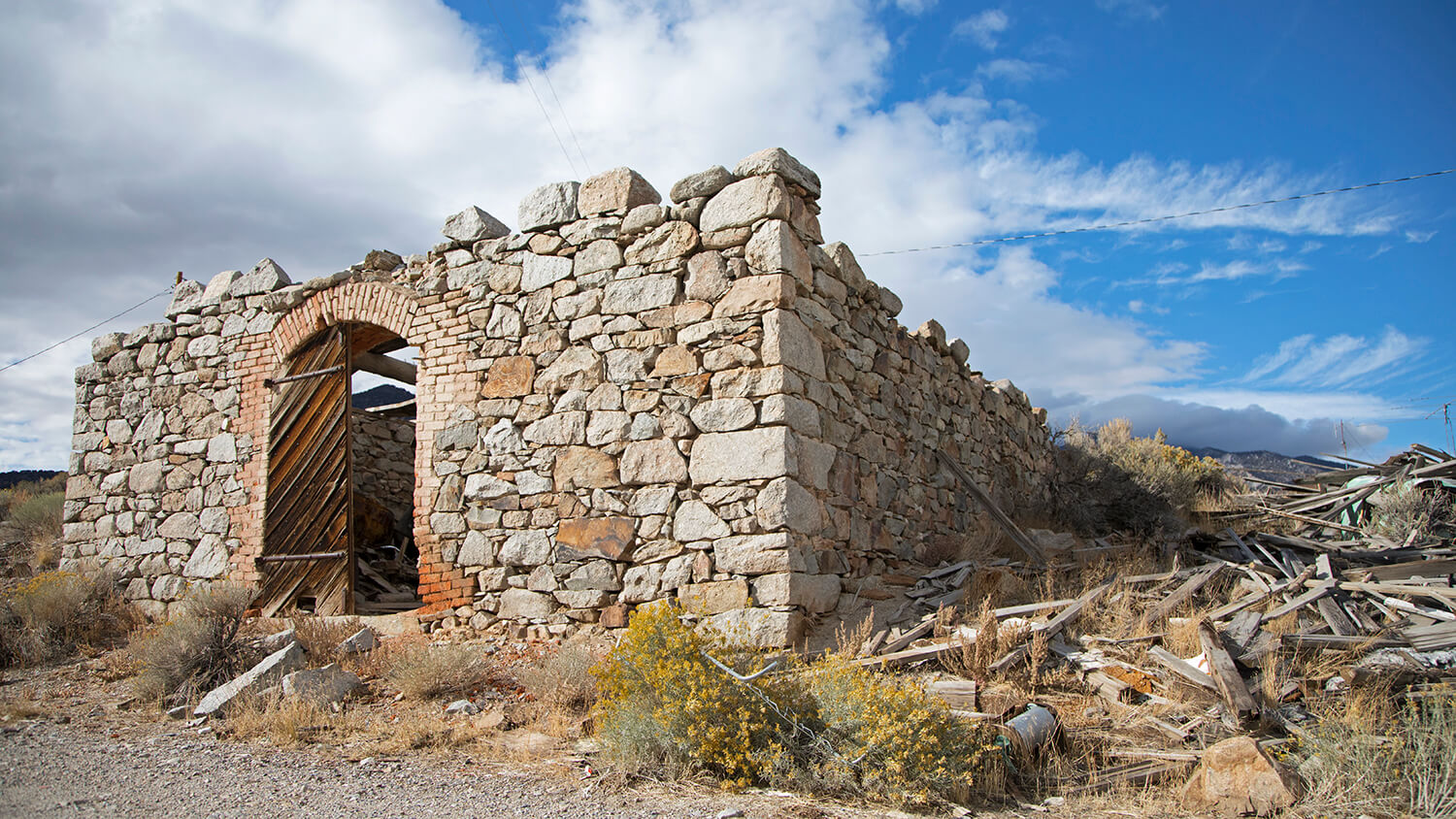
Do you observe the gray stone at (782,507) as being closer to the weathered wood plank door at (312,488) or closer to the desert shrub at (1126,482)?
the weathered wood plank door at (312,488)

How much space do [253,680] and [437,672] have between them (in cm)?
120

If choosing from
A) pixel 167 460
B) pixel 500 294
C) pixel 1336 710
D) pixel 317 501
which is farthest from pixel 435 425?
pixel 1336 710

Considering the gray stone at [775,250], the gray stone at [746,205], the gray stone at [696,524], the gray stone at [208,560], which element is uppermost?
the gray stone at [746,205]

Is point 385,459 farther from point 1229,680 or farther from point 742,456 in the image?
point 1229,680

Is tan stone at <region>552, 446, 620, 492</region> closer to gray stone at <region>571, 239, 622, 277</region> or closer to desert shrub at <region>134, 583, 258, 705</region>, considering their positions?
gray stone at <region>571, 239, 622, 277</region>

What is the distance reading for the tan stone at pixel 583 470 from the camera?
21.7 ft

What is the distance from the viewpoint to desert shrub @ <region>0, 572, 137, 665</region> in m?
7.44

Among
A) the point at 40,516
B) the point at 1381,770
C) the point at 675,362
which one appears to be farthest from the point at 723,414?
the point at 40,516

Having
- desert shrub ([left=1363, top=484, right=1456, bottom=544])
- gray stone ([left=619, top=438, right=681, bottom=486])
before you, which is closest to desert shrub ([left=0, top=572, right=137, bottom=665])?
gray stone ([left=619, top=438, right=681, bottom=486])

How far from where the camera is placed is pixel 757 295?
627 centimetres

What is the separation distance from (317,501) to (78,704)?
8.29ft

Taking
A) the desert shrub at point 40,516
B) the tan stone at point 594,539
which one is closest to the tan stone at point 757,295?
the tan stone at point 594,539

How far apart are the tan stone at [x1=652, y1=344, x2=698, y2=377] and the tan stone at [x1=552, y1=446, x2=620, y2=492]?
2.54ft

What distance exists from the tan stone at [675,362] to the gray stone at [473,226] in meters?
2.16
